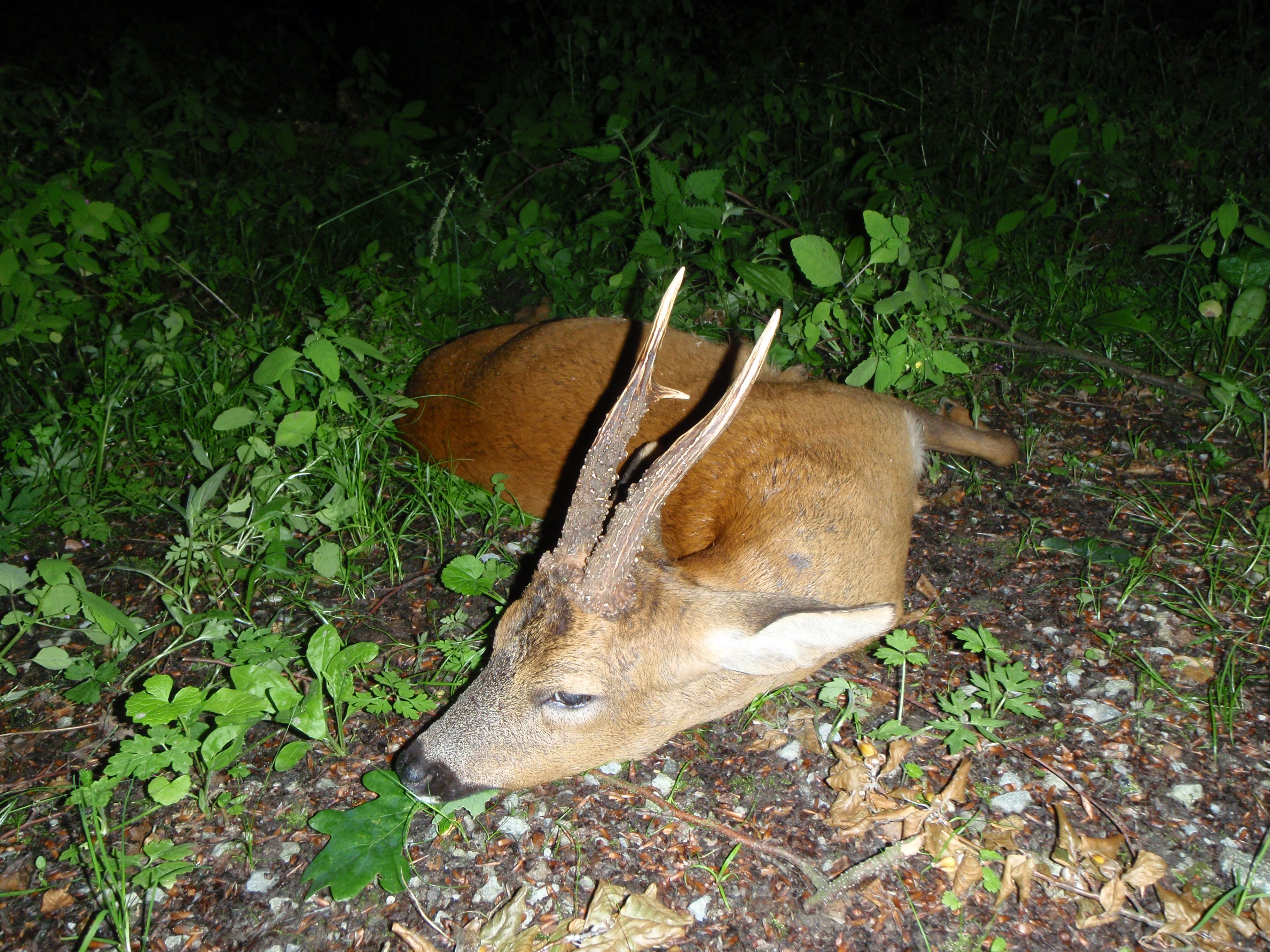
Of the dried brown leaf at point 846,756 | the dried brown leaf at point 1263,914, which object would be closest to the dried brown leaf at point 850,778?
the dried brown leaf at point 846,756

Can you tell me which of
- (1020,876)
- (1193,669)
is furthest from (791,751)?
(1193,669)

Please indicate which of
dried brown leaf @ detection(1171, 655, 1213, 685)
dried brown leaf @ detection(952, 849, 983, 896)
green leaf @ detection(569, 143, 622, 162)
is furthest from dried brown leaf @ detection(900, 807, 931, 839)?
green leaf @ detection(569, 143, 622, 162)

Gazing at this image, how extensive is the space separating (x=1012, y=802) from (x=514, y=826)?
137 cm

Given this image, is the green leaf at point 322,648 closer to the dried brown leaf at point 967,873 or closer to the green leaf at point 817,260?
the dried brown leaf at point 967,873

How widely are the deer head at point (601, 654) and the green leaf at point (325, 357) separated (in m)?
1.30

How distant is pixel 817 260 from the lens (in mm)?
3482

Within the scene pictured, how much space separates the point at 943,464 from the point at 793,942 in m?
2.29

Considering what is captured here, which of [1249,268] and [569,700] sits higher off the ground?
[1249,268]

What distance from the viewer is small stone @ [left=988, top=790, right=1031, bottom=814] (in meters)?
2.38

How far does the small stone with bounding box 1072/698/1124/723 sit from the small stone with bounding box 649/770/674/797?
1.25m

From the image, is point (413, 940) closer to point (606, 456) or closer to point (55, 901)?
point (55, 901)

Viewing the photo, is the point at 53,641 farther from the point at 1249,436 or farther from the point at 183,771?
the point at 1249,436

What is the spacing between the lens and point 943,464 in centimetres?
382

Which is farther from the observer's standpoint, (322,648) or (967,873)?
(322,648)
